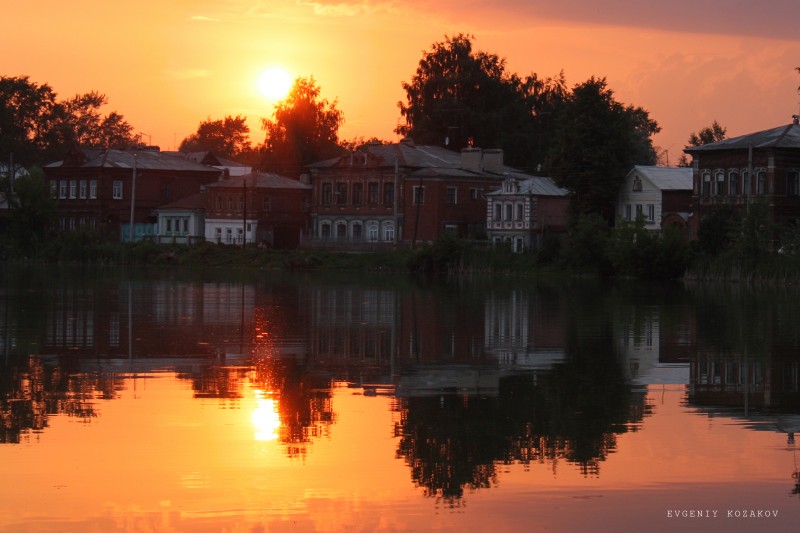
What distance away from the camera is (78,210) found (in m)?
120

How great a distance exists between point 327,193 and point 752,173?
126 ft

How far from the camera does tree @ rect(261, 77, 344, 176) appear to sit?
5074 inches

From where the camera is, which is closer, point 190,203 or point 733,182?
point 733,182

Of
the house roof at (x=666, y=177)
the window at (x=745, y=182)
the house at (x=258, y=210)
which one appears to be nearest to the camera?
the window at (x=745, y=182)

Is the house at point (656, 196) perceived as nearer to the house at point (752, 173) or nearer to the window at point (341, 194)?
the house at point (752, 173)

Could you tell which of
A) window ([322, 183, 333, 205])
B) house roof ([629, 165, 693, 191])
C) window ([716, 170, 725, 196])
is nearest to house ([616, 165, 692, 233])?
house roof ([629, 165, 693, 191])

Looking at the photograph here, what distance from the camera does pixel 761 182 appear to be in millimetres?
83750

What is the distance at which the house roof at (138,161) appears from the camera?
119 m

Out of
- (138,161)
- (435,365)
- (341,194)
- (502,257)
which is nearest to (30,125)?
(138,161)

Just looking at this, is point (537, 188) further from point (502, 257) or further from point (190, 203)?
point (190, 203)

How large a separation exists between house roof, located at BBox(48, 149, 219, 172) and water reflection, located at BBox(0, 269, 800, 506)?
69.2m

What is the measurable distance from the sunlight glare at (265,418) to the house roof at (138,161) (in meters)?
98.9

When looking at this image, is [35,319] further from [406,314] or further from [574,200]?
[574,200]

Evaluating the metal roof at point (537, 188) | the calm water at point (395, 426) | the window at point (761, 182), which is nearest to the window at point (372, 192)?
the metal roof at point (537, 188)
